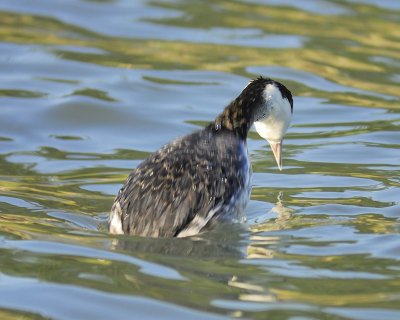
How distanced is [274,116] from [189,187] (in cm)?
174

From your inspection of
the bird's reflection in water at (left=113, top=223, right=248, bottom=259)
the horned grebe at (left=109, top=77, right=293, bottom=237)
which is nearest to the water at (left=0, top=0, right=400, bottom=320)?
the bird's reflection in water at (left=113, top=223, right=248, bottom=259)

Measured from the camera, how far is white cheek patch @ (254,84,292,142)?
25.9 feet

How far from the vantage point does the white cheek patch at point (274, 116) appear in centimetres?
789

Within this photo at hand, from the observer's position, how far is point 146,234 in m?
6.51

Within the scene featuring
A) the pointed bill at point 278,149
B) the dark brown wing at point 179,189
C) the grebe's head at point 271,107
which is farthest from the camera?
the pointed bill at point 278,149

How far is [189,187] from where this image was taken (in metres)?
6.62

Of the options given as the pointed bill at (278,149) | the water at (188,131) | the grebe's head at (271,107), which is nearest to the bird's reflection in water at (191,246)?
the water at (188,131)

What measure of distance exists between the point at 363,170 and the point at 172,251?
3249mm

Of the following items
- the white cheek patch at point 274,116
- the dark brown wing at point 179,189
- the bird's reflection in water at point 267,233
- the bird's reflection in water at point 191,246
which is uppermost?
the white cheek patch at point 274,116

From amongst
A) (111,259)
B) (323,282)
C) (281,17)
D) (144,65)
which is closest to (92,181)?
(111,259)

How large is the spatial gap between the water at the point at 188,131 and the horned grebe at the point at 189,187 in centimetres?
12

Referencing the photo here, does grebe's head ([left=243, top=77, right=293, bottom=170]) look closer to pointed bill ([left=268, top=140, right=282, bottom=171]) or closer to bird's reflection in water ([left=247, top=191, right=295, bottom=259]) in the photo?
pointed bill ([left=268, top=140, right=282, bottom=171])

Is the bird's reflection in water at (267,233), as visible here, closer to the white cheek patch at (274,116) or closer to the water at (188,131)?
the water at (188,131)

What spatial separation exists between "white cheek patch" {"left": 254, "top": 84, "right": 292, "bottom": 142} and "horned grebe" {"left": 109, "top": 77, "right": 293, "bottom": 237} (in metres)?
0.38
